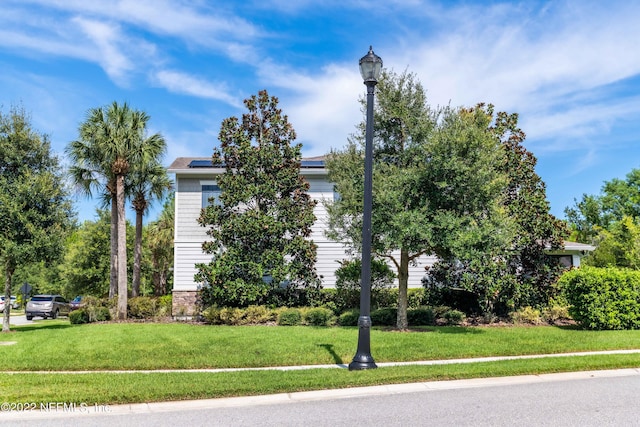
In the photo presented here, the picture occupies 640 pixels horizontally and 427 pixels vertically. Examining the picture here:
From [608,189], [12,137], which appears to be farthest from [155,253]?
[608,189]

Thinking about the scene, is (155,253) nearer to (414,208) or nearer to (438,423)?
(414,208)

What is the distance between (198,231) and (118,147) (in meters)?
5.22

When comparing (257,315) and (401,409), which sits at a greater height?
(401,409)

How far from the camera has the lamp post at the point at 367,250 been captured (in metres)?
9.32

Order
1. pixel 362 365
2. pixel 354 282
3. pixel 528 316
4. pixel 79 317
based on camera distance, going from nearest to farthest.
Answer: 1. pixel 362 365
2. pixel 528 316
3. pixel 354 282
4. pixel 79 317

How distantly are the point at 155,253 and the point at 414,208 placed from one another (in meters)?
25.2

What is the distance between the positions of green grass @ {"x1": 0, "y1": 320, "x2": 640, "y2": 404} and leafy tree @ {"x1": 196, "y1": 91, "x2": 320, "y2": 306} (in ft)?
10.2

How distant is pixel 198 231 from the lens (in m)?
23.6

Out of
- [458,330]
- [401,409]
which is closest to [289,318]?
[458,330]

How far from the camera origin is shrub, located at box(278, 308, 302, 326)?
719 inches

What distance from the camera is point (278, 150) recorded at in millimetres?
20734

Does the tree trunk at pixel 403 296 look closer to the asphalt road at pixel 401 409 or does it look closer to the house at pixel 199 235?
the house at pixel 199 235

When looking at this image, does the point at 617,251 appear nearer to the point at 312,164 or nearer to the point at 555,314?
the point at 555,314

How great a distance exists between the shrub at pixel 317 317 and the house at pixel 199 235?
494 cm
